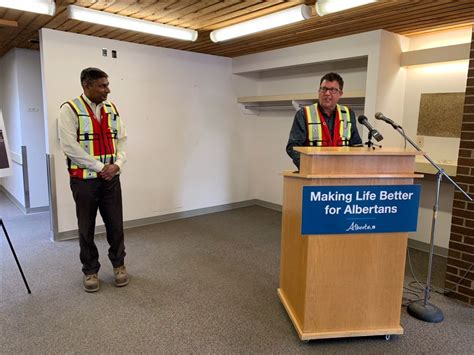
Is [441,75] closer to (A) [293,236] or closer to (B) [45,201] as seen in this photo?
(A) [293,236]

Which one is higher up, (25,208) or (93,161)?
(93,161)

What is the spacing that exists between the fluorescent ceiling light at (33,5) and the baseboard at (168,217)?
2583mm

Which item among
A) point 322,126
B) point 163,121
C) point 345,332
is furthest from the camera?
point 163,121

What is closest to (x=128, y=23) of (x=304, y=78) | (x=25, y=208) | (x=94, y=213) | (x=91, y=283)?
(x=94, y=213)

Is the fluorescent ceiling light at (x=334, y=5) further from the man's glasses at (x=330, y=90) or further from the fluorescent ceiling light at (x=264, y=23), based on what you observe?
the man's glasses at (x=330, y=90)

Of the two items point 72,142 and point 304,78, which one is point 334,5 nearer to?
point 304,78

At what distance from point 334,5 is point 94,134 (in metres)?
2.35

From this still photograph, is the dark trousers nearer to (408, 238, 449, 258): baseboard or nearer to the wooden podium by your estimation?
the wooden podium

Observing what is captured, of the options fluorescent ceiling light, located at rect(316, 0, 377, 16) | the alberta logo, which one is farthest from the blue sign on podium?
fluorescent ceiling light, located at rect(316, 0, 377, 16)

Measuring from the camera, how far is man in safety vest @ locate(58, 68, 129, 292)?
2920 millimetres

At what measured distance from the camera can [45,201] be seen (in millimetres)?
5871

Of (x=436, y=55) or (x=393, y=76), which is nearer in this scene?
(x=436, y=55)

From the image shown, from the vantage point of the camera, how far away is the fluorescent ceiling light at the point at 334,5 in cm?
298

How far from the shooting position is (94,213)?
3125 millimetres
